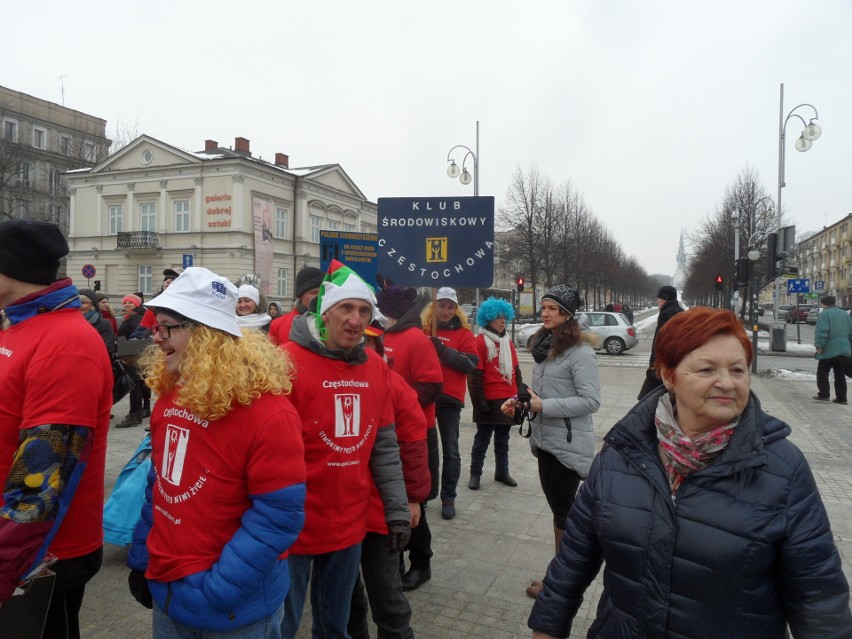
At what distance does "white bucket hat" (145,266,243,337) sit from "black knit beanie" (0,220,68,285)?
19.8 inches

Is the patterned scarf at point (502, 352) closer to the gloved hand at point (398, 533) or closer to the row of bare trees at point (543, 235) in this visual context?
the gloved hand at point (398, 533)

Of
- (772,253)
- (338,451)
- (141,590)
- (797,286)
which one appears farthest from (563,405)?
(797,286)

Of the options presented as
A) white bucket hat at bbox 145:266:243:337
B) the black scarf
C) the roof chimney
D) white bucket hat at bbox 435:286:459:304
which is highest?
the roof chimney

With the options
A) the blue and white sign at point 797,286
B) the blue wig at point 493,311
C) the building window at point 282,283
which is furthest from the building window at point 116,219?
the blue wig at point 493,311

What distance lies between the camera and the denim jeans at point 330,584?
2.48 meters

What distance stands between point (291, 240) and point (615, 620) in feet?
142

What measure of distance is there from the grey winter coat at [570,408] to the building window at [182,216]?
40153 millimetres

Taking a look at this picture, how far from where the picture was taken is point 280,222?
139 ft

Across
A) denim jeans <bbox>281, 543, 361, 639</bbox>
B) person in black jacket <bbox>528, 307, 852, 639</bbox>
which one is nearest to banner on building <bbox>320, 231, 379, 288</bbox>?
denim jeans <bbox>281, 543, 361, 639</bbox>

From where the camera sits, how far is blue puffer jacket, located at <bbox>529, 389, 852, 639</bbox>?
156 cm

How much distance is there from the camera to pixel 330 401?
2479mm

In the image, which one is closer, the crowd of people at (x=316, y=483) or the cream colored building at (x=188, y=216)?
the crowd of people at (x=316, y=483)

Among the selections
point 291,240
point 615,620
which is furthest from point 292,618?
point 291,240

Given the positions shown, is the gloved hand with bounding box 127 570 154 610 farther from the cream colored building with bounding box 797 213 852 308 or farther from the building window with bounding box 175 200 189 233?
the cream colored building with bounding box 797 213 852 308
